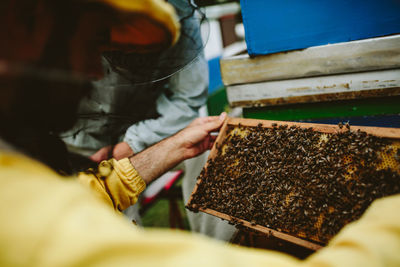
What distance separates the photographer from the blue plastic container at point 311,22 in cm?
197

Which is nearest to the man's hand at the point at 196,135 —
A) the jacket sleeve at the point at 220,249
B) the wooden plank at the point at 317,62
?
the wooden plank at the point at 317,62

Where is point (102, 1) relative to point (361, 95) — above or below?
above

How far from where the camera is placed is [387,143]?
5.48ft

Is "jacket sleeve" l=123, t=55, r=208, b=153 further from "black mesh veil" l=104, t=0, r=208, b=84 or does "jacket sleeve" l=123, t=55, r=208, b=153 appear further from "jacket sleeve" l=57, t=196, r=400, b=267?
"jacket sleeve" l=57, t=196, r=400, b=267

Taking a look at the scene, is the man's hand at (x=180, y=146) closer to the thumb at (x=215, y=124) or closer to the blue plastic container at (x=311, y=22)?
the thumb at (x=215, y=124)

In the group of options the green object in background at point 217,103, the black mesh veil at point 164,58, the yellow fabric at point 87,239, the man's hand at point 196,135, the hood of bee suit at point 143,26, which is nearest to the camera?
the yellow fabric at point 87,239

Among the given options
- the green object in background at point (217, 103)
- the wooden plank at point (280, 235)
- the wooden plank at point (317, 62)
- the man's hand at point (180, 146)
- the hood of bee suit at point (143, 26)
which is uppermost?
the hood of bee suit at point (143, 26)

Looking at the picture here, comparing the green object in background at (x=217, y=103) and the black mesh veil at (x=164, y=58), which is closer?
the black mesh veil at (x=164, y=58)

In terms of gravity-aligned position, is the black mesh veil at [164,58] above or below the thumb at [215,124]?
above

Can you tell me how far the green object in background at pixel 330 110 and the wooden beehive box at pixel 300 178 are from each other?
Result: 42 centimetres

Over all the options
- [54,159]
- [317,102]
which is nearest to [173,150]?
[54,159]

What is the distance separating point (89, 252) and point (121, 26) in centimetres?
117

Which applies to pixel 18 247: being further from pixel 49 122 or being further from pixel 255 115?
pixel 255 115

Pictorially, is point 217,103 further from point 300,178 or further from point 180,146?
point 300,178
